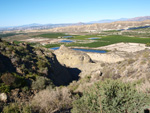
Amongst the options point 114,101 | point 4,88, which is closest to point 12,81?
point 4,88

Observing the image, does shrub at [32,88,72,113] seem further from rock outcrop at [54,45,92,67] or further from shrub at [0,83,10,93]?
rock outcrop at [54,45,92,67]

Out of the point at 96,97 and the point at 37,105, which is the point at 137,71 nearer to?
the point at 96,97

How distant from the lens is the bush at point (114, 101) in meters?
5.62

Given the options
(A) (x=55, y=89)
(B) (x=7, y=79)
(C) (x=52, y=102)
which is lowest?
(A) (x=55, y=89)

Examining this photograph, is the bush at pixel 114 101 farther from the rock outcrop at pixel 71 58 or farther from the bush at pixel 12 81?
the rock outcrop at pixel 71 58

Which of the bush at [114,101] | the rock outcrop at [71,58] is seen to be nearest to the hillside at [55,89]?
the bush at [114,101]

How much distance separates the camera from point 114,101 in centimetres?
569

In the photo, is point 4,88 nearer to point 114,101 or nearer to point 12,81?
point 12,81

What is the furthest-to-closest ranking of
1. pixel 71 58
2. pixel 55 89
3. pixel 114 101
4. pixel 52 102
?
pixel 71 58
pixel 55 89
pixel 52 102
pixel 114 101

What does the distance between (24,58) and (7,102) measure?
337 inches

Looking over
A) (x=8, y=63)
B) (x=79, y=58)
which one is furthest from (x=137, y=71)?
(x=79, y=58)

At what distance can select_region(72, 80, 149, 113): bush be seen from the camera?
221 inches

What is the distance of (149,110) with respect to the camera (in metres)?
6.06

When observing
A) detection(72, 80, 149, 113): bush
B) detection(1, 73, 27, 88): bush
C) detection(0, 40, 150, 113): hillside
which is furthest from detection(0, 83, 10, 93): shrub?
detection(72, 80, 149, 113): bush
